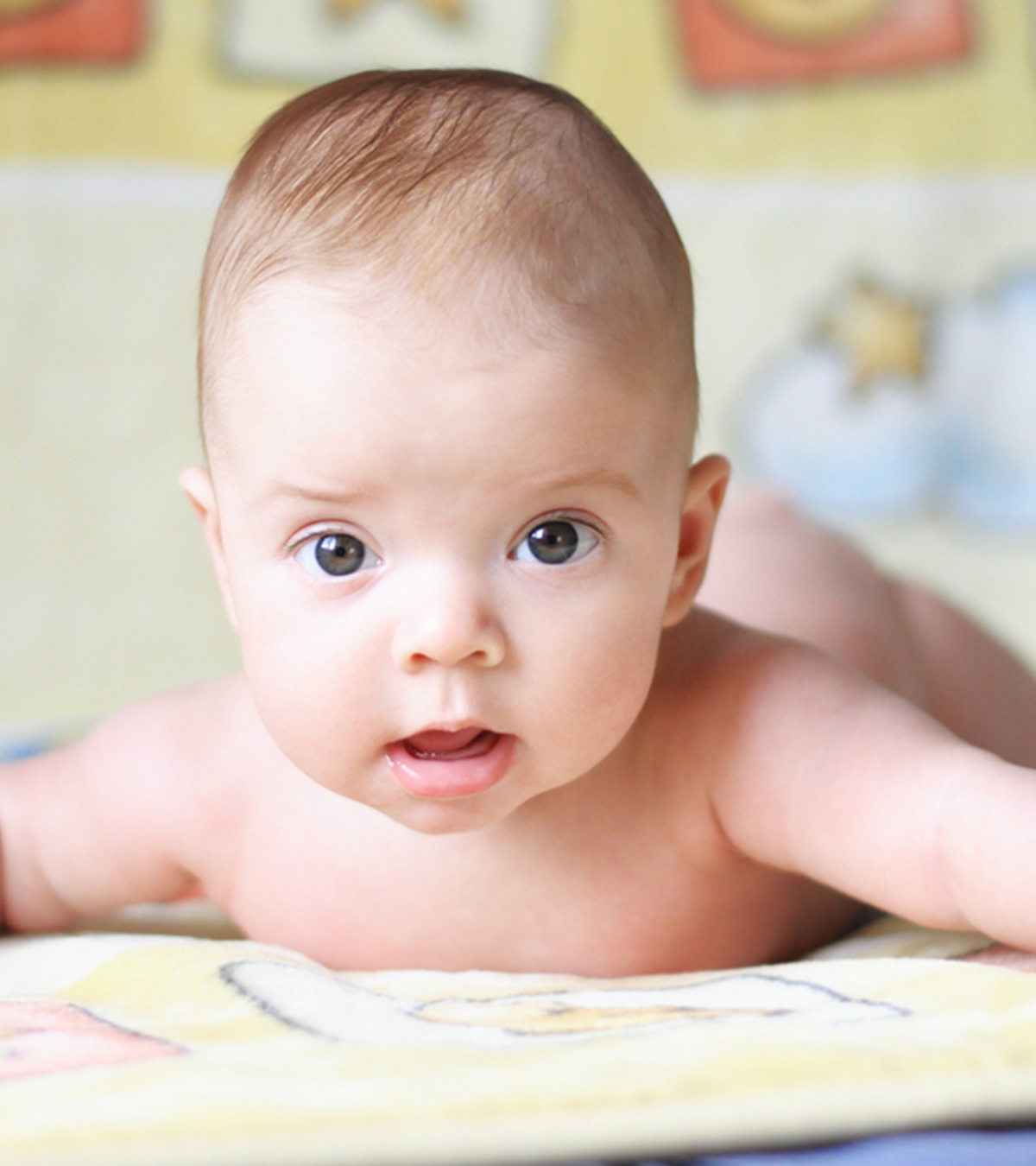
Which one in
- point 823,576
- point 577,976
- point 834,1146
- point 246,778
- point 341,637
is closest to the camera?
point 834,1146

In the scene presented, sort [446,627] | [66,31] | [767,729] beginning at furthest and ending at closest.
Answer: [66,31], [767,729], [446,627]

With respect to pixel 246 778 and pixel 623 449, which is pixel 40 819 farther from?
pixel 623 449

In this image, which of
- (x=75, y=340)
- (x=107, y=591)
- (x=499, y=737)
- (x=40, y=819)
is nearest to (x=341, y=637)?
(x=499, y=737)

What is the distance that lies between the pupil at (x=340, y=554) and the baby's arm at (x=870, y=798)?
0.23m

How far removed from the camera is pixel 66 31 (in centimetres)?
185

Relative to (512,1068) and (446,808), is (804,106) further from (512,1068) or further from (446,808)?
(512,1068)

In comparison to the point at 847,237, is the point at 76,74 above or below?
above

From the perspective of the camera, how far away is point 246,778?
98 centimetres

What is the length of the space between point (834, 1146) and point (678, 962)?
1.11ft

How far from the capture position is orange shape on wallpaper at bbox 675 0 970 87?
1931 millimetres

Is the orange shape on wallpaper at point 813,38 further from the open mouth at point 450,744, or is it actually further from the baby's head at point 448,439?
the open mouth at point 450,744

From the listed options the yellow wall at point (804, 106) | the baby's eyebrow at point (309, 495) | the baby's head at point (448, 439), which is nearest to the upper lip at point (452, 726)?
the baby's head at point (448, 439)

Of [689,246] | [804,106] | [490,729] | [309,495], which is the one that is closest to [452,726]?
[490,729]

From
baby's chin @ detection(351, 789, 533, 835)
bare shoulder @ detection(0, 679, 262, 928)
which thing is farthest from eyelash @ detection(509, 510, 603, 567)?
bare shoulder @ detection(0, 679, 262, 928)
